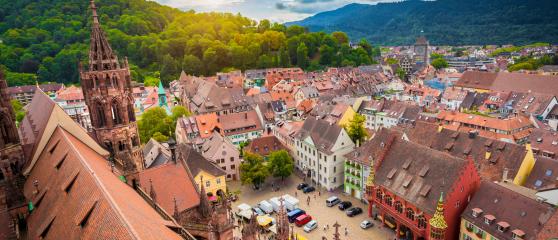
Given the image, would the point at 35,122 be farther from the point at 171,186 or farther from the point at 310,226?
the point at 310,226

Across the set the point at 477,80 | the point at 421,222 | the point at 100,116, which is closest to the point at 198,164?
the point at 100,116

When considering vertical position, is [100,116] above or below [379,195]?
above

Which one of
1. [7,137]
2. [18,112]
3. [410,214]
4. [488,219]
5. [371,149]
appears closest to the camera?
[7,137]

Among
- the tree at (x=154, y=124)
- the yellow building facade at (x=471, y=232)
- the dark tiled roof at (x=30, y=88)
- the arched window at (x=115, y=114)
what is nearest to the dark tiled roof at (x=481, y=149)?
the yellow building facade at (x=471, y=232)

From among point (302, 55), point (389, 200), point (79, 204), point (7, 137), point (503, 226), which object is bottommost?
point (389, 200)

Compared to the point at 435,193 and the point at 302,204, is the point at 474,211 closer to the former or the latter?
the point at 435,193

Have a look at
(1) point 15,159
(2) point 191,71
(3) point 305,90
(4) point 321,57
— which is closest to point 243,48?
(2) point 191,71

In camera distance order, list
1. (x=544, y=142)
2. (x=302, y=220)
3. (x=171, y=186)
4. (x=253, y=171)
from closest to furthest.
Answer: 1. (x=171, y=186)
2. (x=302, y=220)
3. (x=253, y=171)
4. (x=544, y=142)
